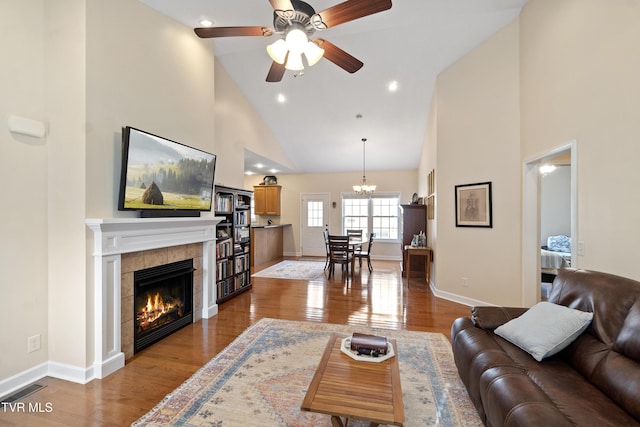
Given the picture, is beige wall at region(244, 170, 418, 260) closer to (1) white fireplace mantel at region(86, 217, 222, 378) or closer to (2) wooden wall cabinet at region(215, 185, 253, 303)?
(2) wooden wall cabinet at region(215, 185, 253, 303)

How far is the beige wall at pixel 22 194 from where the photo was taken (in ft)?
6.95

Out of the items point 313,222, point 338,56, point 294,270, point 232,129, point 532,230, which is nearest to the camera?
point 338,56

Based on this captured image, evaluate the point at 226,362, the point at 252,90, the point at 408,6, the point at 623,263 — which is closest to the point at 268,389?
the point at 226,362

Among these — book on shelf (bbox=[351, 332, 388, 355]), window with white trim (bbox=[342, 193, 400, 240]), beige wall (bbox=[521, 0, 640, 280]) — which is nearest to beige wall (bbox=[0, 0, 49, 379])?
book on shelf (bbox=[351, 332, 388, 355])

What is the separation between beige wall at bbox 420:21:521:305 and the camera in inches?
A: 149

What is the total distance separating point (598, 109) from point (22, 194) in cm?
474

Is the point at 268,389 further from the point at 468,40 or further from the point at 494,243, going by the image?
the point at 468,40

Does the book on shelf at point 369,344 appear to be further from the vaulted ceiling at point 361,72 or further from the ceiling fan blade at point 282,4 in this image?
the vaulted ceiling at point 361,72

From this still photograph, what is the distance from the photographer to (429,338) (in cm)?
308

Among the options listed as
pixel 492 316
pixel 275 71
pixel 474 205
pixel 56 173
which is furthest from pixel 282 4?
pixel 474 205

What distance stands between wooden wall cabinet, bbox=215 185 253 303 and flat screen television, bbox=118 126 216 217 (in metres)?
0.86

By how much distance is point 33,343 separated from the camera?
90.8 inches

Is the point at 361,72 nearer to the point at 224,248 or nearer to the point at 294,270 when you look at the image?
the point at 224,248

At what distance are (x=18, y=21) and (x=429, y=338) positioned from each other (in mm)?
4647
